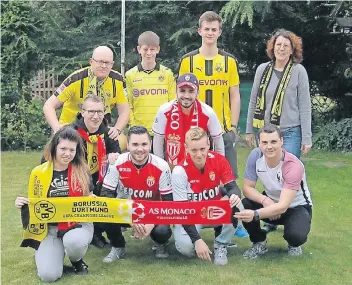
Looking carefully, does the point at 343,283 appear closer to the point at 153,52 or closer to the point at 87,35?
the point at 153,52

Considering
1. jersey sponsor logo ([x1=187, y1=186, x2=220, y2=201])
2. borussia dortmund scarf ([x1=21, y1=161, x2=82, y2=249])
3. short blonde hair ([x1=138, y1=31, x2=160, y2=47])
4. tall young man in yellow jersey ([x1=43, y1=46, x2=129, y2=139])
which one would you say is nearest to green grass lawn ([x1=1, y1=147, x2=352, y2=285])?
borussia dortmund scarf ([x1=21, y1=161, x2=82, y2=249])

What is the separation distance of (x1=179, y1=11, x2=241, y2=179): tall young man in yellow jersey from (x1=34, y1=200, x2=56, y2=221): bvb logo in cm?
185

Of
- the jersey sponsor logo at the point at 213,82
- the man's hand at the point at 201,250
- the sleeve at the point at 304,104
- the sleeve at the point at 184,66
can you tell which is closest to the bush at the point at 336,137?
the sleeve at the point at 304,104

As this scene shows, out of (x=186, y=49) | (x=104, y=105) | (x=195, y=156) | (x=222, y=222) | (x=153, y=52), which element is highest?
(x=186, y=49)

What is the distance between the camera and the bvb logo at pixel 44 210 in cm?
450

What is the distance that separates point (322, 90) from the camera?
13.4 metres

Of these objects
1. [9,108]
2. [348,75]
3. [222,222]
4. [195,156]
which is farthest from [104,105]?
[348,75]

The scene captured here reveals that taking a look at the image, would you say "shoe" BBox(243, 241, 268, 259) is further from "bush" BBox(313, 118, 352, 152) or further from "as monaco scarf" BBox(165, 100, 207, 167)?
"bush" BBox(313, 118, 352, 152)

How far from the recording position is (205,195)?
16.0 feet

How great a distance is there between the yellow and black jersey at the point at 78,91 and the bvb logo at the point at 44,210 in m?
A: 1.21

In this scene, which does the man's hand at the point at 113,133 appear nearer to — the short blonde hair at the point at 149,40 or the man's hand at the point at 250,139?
the short blonde hair at the point at 149,40

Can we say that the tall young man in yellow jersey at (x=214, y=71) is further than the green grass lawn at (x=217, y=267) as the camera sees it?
Yes

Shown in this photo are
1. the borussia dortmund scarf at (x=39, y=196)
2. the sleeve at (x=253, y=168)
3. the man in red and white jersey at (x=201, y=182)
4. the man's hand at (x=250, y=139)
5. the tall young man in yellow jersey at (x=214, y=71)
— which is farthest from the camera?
the man's hand at (x=250, y=139)

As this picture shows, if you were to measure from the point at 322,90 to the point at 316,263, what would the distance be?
29.7 feet
